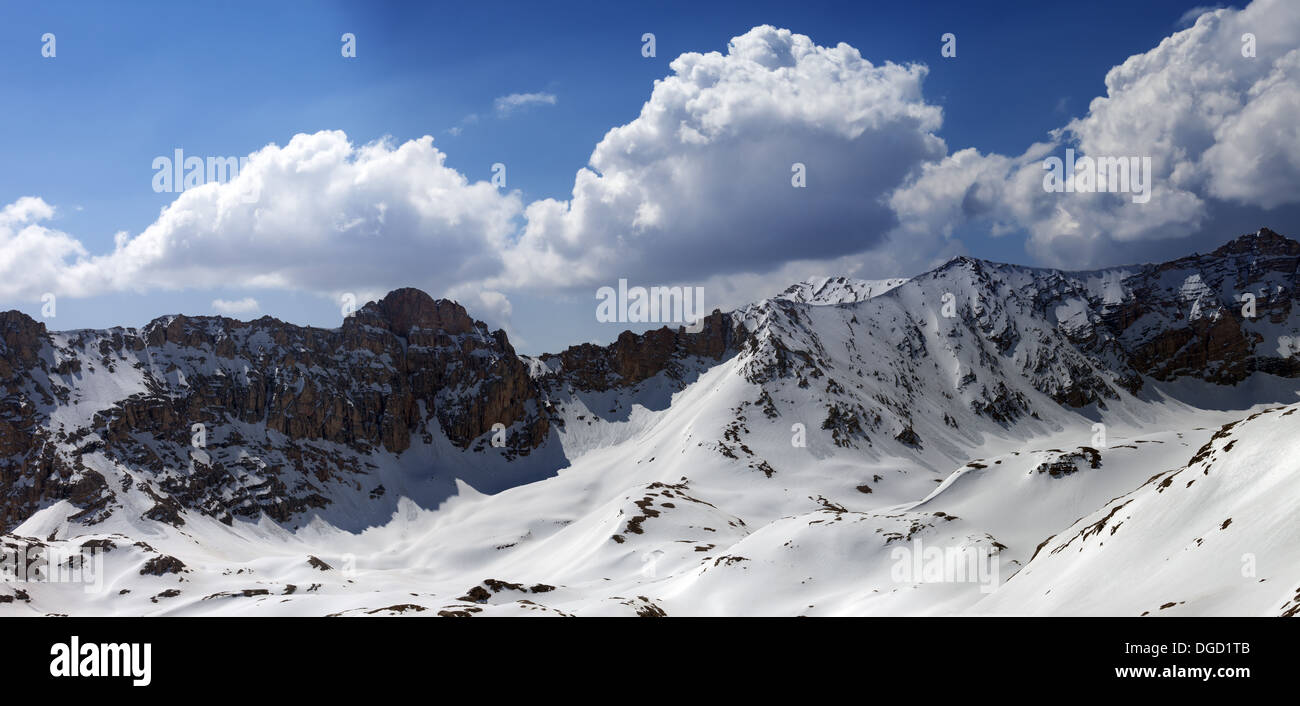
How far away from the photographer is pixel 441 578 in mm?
189125

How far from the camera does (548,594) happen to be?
123188mm

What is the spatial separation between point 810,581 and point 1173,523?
194 feet

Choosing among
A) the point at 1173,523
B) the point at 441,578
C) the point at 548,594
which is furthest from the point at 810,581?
the point at 441,578

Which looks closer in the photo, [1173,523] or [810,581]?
[1173,523]

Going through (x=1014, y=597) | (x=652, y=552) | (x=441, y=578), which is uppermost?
(x=1014, y=597)
